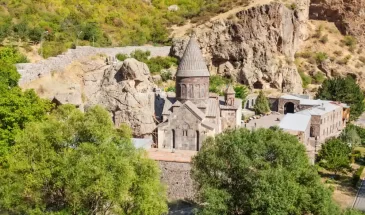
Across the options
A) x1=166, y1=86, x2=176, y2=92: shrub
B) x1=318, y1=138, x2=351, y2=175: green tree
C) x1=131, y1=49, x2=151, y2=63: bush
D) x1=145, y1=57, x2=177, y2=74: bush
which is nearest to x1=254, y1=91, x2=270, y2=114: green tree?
x1=166, y1=86, x2=176, y2=92: shrub

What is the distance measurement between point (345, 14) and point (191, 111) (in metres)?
44.0

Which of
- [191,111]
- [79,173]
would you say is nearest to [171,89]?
[191,111]

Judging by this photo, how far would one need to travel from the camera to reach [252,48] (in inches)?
1940

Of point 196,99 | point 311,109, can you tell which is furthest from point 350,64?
point 196,99

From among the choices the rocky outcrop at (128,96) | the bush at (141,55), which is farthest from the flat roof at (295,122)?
the bush at (141,55)

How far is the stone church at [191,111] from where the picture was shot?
25.8 meters

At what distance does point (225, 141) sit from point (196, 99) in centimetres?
1132

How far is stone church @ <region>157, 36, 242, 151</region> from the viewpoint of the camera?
2580cm

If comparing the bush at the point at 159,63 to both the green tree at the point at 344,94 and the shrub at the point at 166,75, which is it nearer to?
the shrub at the point at 166,75

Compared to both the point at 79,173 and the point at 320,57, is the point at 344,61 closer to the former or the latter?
the point at 320,57

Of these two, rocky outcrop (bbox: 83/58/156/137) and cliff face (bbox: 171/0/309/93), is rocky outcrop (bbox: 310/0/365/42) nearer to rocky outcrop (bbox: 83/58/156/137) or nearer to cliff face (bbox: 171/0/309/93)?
cliff face (bbox: 171/0/309/93)

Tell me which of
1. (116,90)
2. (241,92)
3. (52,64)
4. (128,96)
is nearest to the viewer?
(128,96)

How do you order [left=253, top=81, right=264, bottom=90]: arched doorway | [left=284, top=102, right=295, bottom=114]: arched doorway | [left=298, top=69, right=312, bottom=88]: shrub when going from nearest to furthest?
[left=284, top=102, right=295, bottom=114]: arched doorway, [left=253, top=81, right=264, bottom=90]: arched doorway, [left=298, top=69, right=312, bottom=88]: shrub

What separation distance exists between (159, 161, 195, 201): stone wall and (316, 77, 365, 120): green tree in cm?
2655
